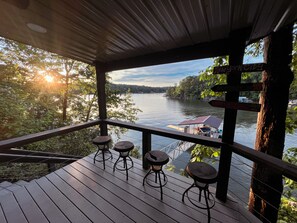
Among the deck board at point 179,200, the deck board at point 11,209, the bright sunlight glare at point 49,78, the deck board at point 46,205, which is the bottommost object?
the deck board at point 11,209

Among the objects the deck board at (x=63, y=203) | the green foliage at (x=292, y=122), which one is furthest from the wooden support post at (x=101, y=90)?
the green foliage at (x=292, y=122)

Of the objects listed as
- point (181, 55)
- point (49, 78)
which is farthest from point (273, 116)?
point (49, 78)

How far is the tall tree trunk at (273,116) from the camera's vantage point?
1886 millimetres

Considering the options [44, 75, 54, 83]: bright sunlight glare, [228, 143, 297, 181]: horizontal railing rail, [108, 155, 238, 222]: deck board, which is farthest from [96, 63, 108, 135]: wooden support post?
[44, 75, 54, 83]: bright sunlight glare

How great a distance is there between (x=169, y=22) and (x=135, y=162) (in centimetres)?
256

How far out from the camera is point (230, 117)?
68.4 inches

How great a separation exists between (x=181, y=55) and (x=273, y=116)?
5.26ft

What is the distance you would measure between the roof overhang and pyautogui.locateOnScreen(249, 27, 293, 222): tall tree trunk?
38cm

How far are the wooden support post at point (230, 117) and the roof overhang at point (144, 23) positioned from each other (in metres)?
0.12

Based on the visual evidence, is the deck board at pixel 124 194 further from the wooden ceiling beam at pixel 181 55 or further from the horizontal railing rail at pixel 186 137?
the wooden ceiling beam at pixel 181 55

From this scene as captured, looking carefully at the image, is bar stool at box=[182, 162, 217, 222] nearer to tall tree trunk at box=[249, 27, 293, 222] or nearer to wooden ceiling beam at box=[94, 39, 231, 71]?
tall tree trunk at box=[249, 27, 293, 222]

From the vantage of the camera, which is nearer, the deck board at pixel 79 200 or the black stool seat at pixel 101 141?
the deck board at pixel 79 200

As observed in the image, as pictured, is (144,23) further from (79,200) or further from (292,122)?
(292,122)

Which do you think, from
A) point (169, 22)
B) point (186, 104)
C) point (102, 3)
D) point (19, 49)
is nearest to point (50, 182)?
point (102, 3)
